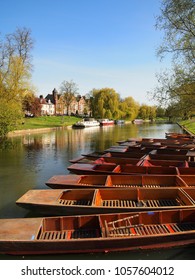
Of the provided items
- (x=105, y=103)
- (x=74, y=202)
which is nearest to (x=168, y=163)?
(x=74, y=202)

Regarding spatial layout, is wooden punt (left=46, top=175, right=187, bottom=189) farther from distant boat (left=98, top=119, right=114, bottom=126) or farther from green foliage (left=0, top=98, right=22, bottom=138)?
distant boat (left=98, top=119, right=114, bottom=126)

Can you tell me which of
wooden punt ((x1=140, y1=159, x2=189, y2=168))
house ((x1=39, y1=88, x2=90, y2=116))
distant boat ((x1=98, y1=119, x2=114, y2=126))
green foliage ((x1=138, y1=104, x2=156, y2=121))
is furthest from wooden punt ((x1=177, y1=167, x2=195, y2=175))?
green foliage ((x1=138, y1=104, x2=156, y2=121))

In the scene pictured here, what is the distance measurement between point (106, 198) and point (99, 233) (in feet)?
7.12

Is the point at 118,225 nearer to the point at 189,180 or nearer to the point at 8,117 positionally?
the point at 189,180

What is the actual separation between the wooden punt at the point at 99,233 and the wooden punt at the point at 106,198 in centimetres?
101

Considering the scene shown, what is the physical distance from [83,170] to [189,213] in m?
5.49

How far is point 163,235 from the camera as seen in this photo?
568 cm

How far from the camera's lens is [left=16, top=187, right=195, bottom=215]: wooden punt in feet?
24.8

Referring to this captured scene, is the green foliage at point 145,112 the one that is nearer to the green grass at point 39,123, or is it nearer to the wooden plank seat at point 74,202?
the green grass at point 39,123

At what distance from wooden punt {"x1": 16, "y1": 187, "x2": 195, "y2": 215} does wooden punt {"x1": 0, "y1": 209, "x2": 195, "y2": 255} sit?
1015 mm

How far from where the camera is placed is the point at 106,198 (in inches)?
325

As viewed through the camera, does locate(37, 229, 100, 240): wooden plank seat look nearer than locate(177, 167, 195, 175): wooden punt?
Yes

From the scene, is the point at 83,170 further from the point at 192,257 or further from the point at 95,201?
the point at 192,257

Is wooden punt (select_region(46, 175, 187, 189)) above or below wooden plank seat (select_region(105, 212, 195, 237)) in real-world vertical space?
above
